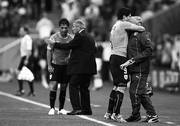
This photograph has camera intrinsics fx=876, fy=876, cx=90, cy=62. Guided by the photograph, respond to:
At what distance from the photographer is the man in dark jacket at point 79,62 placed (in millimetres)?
17641

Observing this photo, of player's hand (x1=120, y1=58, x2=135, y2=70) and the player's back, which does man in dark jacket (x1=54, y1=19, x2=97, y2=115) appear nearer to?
the player's back

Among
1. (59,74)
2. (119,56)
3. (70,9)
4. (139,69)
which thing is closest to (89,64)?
(59,74)

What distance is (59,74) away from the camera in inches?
714

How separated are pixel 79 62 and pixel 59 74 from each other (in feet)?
2.22

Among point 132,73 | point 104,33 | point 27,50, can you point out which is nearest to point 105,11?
point 104,33

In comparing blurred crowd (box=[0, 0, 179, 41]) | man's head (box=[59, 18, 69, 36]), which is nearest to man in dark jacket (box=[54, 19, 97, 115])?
man's head (box=[59, 18, 69, 36])

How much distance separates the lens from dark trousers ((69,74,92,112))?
58.2ft

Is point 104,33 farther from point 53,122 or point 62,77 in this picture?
point 53,122

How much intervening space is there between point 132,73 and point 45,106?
13.8 feet

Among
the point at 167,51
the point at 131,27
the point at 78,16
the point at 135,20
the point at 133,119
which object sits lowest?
the point at 133,119

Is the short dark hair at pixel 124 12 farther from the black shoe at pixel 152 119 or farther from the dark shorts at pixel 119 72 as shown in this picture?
the black shoe at pixel 152 119

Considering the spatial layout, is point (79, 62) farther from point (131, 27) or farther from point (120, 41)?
point (131, 27)

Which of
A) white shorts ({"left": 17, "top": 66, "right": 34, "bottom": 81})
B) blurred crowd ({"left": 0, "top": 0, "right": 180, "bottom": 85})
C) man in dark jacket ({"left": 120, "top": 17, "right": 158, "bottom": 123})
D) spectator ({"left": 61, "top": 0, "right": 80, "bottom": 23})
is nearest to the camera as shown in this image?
man in dark jacket ({"left": 120, "top": 17, "right": 158, "bottom": 123})

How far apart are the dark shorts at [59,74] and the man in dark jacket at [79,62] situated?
33cm
